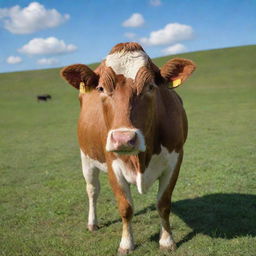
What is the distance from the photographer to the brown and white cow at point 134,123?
3414 mm

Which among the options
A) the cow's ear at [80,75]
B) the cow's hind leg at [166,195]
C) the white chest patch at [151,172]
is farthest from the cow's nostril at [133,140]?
the cow's hind leg at [166,195]

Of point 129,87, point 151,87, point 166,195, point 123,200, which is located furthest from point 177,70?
point 123,200

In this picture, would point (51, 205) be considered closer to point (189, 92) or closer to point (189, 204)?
point (189, 204)

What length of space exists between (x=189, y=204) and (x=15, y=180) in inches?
185

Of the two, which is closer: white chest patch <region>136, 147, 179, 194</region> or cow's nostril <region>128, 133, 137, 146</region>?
cow's nostril <region>128, 133, 137, 146</region>

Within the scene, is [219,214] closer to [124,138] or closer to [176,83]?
[176,83]

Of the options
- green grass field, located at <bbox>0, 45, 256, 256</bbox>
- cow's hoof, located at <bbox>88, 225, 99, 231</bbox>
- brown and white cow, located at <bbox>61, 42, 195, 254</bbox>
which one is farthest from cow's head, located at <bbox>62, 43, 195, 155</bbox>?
cow's hoof, located at <bbox>88, 225, 99, 231</bbox>

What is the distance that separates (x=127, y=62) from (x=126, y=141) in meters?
0.94

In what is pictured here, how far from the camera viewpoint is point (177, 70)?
13.1ft

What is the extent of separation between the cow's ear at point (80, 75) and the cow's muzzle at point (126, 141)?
0.96 metres

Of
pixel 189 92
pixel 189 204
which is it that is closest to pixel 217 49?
pixel 189 92

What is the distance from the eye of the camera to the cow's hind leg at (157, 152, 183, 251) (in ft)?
14.1

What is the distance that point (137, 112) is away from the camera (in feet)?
11.4

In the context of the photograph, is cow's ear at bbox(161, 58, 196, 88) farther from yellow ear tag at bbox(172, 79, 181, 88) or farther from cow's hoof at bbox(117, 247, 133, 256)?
cow's hoof at bbox(117, 247, 133, 256)
